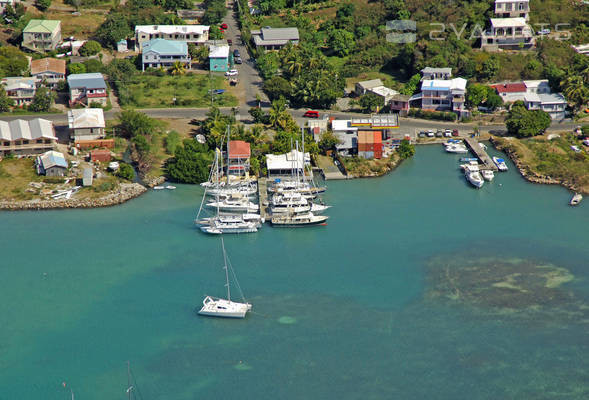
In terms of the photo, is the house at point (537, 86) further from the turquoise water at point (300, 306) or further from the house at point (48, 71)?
the house at point (48, 71)

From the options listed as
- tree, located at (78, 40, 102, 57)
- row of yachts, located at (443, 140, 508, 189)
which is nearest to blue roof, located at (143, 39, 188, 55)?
tree, located at (78, 40, 102, 57)

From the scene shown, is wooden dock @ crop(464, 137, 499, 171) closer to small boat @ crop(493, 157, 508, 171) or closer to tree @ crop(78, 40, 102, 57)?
small boat @ crop(493, 157, 508, 171)

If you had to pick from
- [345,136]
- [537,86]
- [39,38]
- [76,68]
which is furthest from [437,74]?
[39,38]

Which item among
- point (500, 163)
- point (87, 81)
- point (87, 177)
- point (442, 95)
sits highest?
point (87, 81)

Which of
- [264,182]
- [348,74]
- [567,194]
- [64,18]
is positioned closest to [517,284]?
[567,194]

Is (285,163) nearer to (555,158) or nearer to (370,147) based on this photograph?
(370,147)
